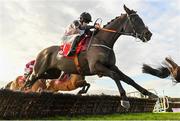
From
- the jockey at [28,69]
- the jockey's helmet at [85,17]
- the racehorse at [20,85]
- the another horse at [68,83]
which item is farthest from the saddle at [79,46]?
the racehorse at [20,85]

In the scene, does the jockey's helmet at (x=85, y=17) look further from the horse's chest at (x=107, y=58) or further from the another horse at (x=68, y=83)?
the another horse at (x=68, y=83)

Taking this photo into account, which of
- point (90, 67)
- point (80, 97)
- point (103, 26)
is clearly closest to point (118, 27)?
point (103, 26)

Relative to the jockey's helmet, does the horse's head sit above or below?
below

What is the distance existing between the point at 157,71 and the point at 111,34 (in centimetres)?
401

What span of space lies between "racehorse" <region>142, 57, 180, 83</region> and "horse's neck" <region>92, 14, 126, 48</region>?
348 centimetres

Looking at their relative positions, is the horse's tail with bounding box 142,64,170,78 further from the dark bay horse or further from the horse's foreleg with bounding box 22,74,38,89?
the horse's foreleg with bounding box 22,74,38,89

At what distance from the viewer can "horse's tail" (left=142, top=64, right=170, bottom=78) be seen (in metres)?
14.6

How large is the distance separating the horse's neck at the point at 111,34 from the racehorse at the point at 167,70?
11.4ft

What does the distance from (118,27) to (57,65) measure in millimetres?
2240

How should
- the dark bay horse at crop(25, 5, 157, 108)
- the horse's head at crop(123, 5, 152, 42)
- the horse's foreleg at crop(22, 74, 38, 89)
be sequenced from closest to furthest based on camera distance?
the dark bay horse at crop(25, 5, 157, 108) < the horse's head at crop(123, 5, 152, 42) < the horse's foreleg at crop(22, 74, 38, 89)

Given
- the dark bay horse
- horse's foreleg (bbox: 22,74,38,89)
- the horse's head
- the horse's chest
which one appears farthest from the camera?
horse's foreleg (bbox: 22,74,38,89)

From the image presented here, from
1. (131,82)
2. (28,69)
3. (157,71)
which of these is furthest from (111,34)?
(28,69)

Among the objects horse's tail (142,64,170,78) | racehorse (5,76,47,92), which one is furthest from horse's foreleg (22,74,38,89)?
horse's tail (142,64,170,78)

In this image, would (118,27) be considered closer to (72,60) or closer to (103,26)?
(103,26)
